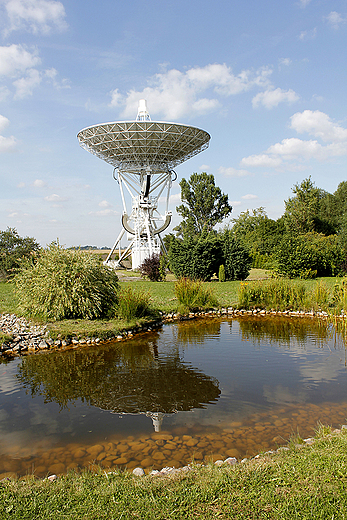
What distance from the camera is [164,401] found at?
16.0 feet

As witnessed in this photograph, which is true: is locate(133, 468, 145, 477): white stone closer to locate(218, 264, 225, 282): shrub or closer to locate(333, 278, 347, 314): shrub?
locate(333, 278, 347, 314): shrub

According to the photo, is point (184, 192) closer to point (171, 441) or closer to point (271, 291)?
point (271, 291)

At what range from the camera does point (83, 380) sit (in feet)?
19.4

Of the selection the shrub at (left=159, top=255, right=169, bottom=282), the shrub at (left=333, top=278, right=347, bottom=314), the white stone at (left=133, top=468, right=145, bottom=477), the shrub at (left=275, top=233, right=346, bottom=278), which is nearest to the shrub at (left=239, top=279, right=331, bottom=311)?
the shrub at (left=333, top=278, right=347, bottom=314)

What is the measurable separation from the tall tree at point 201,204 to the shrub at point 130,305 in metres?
34.2

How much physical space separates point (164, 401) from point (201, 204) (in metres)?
40.3

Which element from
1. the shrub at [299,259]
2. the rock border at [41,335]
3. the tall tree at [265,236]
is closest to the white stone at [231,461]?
the rock border at [41,335]

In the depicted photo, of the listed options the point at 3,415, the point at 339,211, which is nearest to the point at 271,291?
the point at 3,415

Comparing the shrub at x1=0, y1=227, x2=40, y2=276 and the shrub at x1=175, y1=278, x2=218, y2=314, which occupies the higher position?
the shrub at x1=0, y1=227, x2=40, y2=276

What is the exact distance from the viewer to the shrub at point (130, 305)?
9.44m

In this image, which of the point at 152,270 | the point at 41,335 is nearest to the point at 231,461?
the point at 41,335

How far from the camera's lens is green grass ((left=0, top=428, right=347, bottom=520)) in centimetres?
244

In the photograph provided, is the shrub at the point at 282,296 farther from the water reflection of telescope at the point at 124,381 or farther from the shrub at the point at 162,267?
the shrub at the point at 162,267

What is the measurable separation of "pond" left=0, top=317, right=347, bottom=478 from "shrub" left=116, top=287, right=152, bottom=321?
1.43 meters
